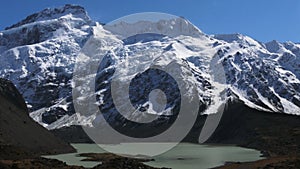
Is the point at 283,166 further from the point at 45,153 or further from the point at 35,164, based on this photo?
the point at 45,153

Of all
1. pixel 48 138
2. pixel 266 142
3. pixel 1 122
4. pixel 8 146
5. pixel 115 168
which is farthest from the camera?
pixel 266 142

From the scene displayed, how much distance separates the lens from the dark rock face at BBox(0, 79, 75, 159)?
96.6m

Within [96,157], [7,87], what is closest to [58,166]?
[96,157]

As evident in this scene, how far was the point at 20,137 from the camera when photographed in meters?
108

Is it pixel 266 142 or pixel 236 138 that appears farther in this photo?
pixel 236 138

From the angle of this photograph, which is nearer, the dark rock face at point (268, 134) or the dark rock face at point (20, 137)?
the dark rock face at point (20, 137)

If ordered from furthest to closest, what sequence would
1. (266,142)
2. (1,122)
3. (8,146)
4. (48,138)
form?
(266,142)
(48,138)
(1,122)
(8,146)

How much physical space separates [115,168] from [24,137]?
39808 mm

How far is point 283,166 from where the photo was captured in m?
79.4

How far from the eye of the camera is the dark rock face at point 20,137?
96.6 metres

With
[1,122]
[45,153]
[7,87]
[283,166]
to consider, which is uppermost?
[7,87]

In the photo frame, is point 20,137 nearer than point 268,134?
Yes

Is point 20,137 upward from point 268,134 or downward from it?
downward

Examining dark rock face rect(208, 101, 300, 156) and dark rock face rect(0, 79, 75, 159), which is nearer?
dark rock face rect(0, 79, 75, 159)
